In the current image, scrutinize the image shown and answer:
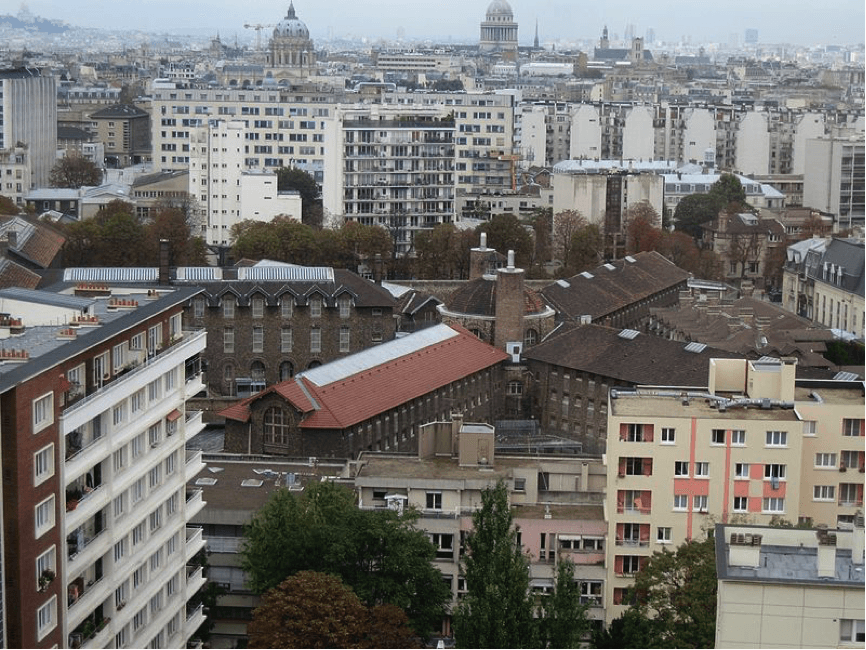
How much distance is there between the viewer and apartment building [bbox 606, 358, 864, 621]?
17828 millimetres

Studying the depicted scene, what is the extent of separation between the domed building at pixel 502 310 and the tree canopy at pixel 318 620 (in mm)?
16277

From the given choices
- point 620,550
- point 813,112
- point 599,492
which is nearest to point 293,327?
point 599,492

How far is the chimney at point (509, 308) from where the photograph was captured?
32.4 meters

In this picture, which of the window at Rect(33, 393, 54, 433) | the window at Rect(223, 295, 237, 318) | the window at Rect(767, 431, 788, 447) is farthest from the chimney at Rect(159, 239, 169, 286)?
the window at Rect(33, 393, 54, 433)

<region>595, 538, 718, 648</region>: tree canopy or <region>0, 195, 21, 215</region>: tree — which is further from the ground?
<region>0, 195, 21, 215</region>: tree

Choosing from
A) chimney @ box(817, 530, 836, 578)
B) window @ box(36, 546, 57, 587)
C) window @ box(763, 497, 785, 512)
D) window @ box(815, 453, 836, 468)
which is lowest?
window @ box(763, 497, 785, 512)

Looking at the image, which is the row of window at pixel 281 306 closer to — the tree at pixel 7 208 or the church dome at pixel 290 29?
the tree at pixel 7 208

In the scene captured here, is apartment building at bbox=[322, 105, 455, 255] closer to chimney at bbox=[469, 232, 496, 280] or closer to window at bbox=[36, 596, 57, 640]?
chimney at bbox=[469, 232, 496, 280]

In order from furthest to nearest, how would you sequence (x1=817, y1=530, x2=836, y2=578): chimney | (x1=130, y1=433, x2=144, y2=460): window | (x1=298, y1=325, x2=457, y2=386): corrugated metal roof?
(x1=298, y1=325, x2=457, y2=386): corrugated metal roof < (x1=130, y1=433, x2=144, y2=460): window < (x1=817, y1=530, x2=836, y2=578): chimney

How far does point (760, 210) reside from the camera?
183 ft

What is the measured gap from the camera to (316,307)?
108 ft

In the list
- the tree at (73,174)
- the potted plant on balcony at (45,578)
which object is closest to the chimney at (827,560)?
the potted plant on balcony at (45,578)

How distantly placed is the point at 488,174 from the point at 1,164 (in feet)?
50.5

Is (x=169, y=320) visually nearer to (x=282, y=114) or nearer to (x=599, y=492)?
(x=599, y=492)
